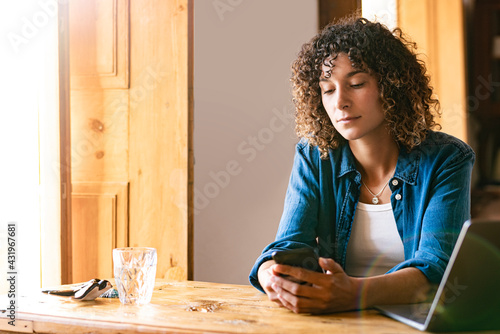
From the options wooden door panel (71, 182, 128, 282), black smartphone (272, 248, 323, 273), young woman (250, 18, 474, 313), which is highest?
young woman (250, 18, 474, 313)

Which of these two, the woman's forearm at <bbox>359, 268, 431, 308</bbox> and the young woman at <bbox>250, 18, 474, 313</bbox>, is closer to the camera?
the woman's forearm at <bbox>359, 268, 431, 308</bbox>

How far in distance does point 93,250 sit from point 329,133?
1.24 meters

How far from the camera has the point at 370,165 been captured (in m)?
1.52

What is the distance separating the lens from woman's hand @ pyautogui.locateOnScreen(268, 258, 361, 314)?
3.17 feet

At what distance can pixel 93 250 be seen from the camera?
7.45ft

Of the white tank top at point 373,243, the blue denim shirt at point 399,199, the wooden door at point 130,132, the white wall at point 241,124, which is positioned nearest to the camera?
the blue denim shirt at point 399,199

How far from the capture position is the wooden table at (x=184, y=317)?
0.85 m

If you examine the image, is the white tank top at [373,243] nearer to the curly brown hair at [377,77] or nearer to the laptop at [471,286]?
the curly brown hair at [377,77]

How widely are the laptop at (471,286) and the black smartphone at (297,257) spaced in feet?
0.89

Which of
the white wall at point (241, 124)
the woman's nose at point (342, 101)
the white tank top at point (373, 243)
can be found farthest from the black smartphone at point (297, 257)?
the white wall at point (241, 124)

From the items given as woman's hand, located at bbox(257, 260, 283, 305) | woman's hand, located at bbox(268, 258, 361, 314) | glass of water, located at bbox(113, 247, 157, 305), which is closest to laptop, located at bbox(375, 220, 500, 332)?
woman's hand, located at bbox(268, 258, 361, 314)

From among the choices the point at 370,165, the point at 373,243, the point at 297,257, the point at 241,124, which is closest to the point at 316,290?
the point at 297,257

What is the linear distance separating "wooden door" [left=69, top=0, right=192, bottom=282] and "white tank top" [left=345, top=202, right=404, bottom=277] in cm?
91

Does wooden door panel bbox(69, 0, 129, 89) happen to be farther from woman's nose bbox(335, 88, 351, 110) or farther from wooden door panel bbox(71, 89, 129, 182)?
woman's nose bbox(335, 88, 351, 110)
